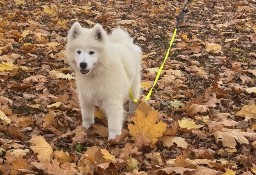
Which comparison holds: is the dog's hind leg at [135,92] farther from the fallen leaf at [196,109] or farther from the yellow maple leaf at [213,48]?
the yellow maple leaf at [213,48]

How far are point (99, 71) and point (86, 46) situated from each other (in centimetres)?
31

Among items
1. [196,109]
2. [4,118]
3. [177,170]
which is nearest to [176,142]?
[177,170]

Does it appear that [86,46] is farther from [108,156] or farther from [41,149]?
[108,156]

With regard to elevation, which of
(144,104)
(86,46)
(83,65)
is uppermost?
(86,46)

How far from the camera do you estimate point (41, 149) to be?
4.64 m

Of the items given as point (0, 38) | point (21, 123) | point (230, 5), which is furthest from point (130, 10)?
point (21, 123)

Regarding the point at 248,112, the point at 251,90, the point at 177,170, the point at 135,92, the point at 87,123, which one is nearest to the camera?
the point at 177,170

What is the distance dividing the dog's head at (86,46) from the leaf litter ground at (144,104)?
0.75 metres

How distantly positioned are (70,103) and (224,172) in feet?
8.53

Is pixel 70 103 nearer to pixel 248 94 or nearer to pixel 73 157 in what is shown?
pixel 73 157

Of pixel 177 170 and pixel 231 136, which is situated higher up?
pixel 177 170

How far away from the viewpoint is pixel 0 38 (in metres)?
8.80

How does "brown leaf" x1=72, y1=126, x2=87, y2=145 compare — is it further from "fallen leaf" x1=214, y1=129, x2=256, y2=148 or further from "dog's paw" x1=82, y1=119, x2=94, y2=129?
"fallen leaf" x1=214, y1=129, x2=256, y2=148

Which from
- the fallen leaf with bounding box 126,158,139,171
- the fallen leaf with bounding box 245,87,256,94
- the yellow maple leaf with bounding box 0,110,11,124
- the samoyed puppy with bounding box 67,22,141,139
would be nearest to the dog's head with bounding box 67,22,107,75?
the samoyed puppy with bounding box 67,22,141,139
